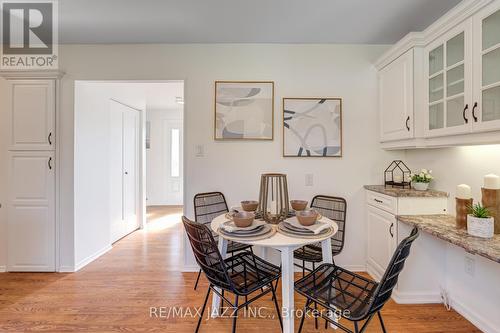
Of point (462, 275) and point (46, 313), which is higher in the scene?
point (462, 275)

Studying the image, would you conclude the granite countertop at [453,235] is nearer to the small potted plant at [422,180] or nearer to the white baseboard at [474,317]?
the small potted plant at [422,180]

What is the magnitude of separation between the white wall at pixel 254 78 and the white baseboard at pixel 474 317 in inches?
32.0

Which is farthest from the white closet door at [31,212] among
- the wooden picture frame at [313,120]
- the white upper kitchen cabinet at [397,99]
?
the white upper kitchen cabinet at [397,99]

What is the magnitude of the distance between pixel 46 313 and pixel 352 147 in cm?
319

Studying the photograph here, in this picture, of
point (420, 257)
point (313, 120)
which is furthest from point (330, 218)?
point (313, 120)

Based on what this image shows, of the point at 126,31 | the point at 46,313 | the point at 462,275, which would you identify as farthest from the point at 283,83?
the point at 46,313

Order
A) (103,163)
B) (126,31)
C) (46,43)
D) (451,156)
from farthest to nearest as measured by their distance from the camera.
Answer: (103,163)
(46,43)
(126,31)
(451,156)

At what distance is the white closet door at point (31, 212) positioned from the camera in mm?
2557

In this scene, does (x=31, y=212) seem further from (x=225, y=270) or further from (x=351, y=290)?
(x=351, y=290)

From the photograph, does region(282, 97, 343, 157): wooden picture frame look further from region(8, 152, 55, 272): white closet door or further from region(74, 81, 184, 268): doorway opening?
region(8, 152, 55, 272): white closet door

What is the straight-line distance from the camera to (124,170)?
3.65 m

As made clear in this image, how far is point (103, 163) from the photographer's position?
3102mm

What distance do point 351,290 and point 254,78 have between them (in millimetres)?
2144

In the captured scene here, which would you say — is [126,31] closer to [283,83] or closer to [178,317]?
[283,83]
